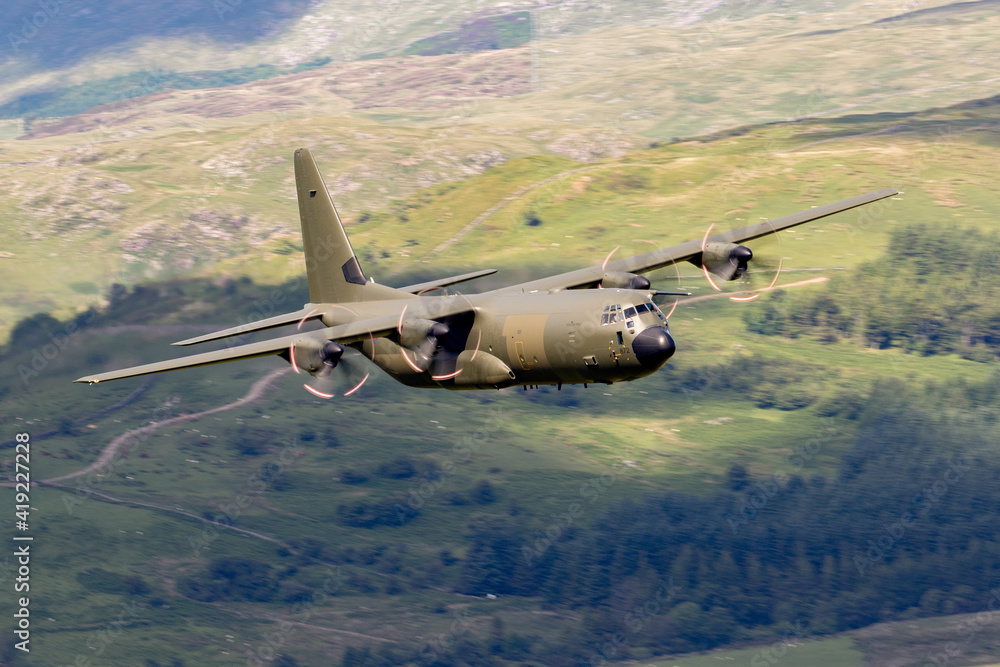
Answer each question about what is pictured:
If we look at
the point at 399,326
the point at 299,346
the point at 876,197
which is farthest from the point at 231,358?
the point at 876,197

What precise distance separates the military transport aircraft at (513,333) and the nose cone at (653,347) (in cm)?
4

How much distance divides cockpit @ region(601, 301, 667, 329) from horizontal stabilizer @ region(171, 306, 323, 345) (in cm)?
1396

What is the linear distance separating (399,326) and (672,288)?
13527mm

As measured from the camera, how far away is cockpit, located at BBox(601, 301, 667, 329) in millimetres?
38375

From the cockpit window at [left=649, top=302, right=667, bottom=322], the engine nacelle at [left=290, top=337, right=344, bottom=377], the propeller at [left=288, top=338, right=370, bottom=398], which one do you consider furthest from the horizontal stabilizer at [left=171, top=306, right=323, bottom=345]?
the cockpit window at [left=649, top=302, right=667, bottom=322]

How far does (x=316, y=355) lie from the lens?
128 ft

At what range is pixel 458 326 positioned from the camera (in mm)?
42531

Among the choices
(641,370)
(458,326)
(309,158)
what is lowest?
(641,370)

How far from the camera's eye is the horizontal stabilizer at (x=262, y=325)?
42438 mm

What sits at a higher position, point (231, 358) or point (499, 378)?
point (231, 358)

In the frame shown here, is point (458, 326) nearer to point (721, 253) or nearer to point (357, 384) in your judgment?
point (357, 384)

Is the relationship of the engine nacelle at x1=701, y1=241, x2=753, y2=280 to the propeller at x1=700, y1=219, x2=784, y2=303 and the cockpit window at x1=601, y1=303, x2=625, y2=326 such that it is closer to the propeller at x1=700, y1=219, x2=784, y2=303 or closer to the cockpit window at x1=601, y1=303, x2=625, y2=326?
the propeller at x1=700, y1=219, x2=784, y2=303

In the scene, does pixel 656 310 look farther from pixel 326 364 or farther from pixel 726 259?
pixel 326 364

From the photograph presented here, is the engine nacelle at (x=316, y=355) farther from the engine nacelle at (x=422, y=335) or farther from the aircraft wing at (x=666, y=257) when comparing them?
the aircraft wing at (x=666, y=257)
